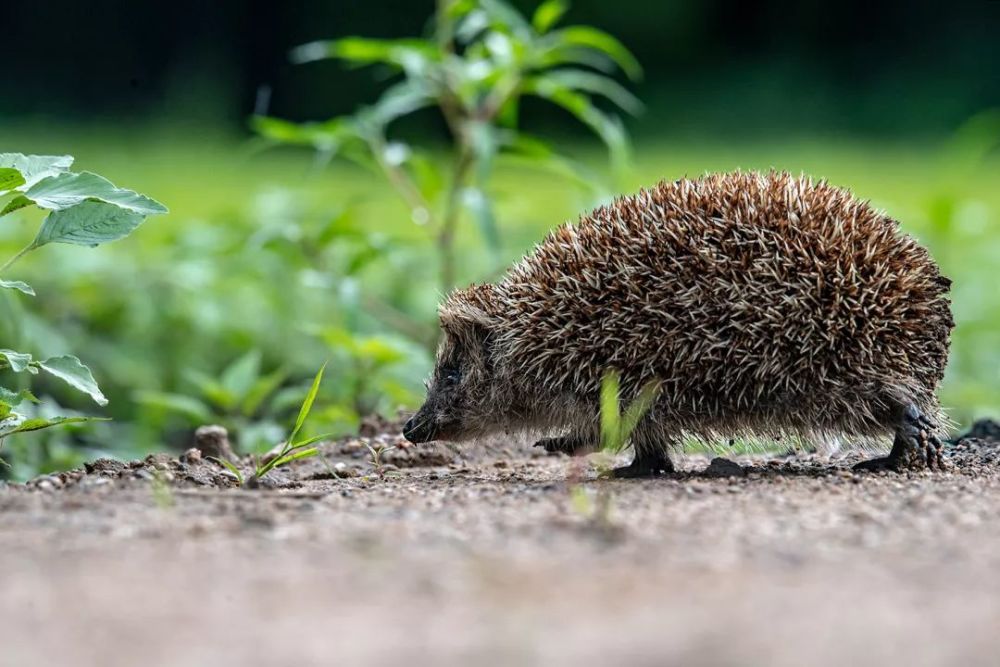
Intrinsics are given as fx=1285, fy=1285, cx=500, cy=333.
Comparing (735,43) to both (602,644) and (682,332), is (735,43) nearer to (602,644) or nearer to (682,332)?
(682,332)

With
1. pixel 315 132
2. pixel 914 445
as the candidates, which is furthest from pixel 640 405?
pixel 315 132

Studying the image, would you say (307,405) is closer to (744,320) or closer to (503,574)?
(744,320)

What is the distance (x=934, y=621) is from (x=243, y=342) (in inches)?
322

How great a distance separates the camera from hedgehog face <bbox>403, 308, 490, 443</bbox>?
683 cm

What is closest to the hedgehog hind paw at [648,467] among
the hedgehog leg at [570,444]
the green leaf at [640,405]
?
the green leaf at [640,405]

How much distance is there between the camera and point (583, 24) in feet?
96.2

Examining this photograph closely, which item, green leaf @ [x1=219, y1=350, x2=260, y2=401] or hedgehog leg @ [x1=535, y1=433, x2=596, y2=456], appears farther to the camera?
green leaf @ [x1=219, y1=350, x2=260, y2=401]

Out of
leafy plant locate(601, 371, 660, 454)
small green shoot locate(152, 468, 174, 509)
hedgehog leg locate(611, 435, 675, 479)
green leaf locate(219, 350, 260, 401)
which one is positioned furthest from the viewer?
green leaf locate(219, 350, 260, 401)

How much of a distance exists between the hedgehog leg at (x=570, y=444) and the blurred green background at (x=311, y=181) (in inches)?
58.3

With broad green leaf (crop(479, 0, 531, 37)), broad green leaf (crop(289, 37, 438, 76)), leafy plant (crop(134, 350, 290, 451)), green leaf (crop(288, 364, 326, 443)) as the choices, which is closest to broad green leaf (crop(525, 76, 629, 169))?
broad green leaf (crop(479, 0, 531, 37))

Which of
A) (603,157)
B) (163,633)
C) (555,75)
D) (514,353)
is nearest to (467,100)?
(555,75)

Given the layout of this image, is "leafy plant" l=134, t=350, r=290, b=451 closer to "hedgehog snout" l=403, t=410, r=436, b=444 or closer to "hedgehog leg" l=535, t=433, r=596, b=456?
"hedgehog snout" l=403, t=410, r=436, b=444

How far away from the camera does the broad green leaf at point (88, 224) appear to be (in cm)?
546

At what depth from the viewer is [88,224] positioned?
18.0 feet
